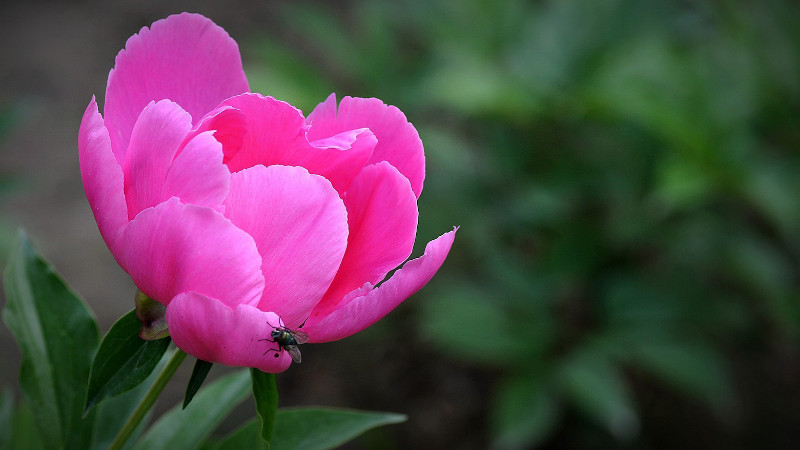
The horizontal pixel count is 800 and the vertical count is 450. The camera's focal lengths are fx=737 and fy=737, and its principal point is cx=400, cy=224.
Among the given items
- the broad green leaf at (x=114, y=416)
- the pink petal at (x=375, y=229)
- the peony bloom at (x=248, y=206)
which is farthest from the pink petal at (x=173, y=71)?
the broad green leaf at (x=114, y=416)

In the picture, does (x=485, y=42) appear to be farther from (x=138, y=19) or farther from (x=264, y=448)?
(x=138, y=19)

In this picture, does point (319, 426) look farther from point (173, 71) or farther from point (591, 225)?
point (591, 225)

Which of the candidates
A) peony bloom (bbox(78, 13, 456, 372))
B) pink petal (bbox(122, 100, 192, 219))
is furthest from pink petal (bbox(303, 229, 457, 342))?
pink petal (bbox(122, 100, 192, 219))

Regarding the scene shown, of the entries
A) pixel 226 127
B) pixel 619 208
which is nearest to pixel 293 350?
pixel 226 127

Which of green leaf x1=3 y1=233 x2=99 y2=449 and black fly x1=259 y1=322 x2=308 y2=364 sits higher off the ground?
black fly x1=259 y1=322 x2=308 y2=364

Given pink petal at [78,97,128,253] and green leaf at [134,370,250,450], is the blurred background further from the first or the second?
pink petal at [78,97,128,253]
